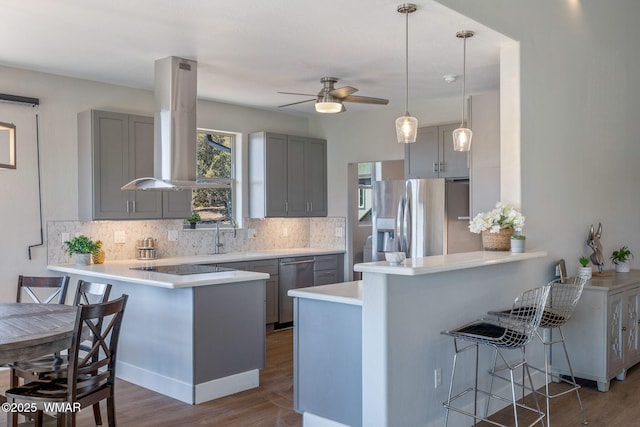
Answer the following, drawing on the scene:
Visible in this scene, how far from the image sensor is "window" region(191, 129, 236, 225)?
21.0 ft

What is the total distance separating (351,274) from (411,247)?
128cm

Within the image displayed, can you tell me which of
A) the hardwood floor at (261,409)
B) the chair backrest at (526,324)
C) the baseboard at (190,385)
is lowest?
the hardwood floor at (261,409)

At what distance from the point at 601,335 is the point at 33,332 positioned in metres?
3.81

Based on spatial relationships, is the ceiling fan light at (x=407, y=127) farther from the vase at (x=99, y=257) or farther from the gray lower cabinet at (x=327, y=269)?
the gray lower cabinet at (x=327, y=269)

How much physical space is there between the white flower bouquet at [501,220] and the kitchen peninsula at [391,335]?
0.24 metres

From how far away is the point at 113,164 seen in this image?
5145mm

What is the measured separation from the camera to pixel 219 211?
A: 21.5ft

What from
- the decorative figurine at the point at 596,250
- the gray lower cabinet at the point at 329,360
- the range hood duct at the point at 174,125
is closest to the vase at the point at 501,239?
the gray lower cabinet at the point at 329,360

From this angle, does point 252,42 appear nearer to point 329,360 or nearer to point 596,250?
point 329,360

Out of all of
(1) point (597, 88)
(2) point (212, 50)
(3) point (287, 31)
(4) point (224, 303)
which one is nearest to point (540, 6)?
(1) point (597, 88)

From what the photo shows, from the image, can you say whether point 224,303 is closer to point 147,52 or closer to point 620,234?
point 147,52

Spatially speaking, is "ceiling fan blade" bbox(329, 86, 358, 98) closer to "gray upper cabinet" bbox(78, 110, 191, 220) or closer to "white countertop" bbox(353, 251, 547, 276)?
"white countertop" bbox(353, 251, 547, 276)

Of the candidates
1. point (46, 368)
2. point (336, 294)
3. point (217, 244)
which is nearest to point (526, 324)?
point (336, 294)

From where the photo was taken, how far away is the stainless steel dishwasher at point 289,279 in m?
6.20
